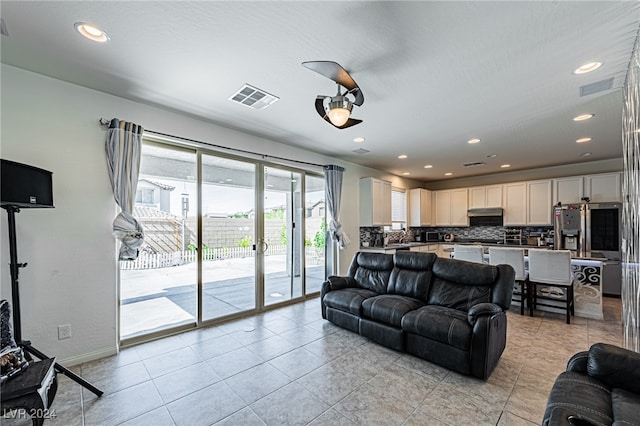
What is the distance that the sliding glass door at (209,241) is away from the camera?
134 inches

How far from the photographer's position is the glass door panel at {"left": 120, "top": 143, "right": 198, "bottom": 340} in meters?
3.31

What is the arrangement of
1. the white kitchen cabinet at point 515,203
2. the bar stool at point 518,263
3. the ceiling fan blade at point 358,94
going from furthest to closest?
1. the white kitchen cabinet at point 515,203
2. the bar stool at point 518,263
3. the ceiling fan blade at point 358,94

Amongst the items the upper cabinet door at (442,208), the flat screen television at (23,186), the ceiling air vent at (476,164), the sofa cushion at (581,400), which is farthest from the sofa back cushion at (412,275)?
the upper cabinet door at (442,208)

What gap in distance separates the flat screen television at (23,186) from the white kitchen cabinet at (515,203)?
828cm

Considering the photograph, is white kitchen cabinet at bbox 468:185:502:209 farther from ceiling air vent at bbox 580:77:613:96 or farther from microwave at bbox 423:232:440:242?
ceiling air vent at bbox 580:77:613:96

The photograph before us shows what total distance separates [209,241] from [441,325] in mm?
3143

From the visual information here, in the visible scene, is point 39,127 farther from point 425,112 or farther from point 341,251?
point 341,251

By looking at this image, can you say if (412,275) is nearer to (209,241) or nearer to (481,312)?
(481,312)

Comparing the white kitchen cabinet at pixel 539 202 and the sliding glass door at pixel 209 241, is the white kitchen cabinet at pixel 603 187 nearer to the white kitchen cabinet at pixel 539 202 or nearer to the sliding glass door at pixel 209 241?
the white kitchen cabinet at pixel 539 202

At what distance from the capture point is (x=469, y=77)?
2566mm

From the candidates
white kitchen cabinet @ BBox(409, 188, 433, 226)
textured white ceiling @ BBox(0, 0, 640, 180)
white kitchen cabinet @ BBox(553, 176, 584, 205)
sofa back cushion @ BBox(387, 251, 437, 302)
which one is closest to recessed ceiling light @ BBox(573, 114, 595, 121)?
textured white ceiling @ BBox(0, 0, 640, 180)

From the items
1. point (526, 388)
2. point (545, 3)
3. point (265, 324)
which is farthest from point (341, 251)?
point (545, 3)

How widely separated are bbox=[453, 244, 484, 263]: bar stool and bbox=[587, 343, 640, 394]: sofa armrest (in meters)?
2.89

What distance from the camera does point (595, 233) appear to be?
17.6 ft
